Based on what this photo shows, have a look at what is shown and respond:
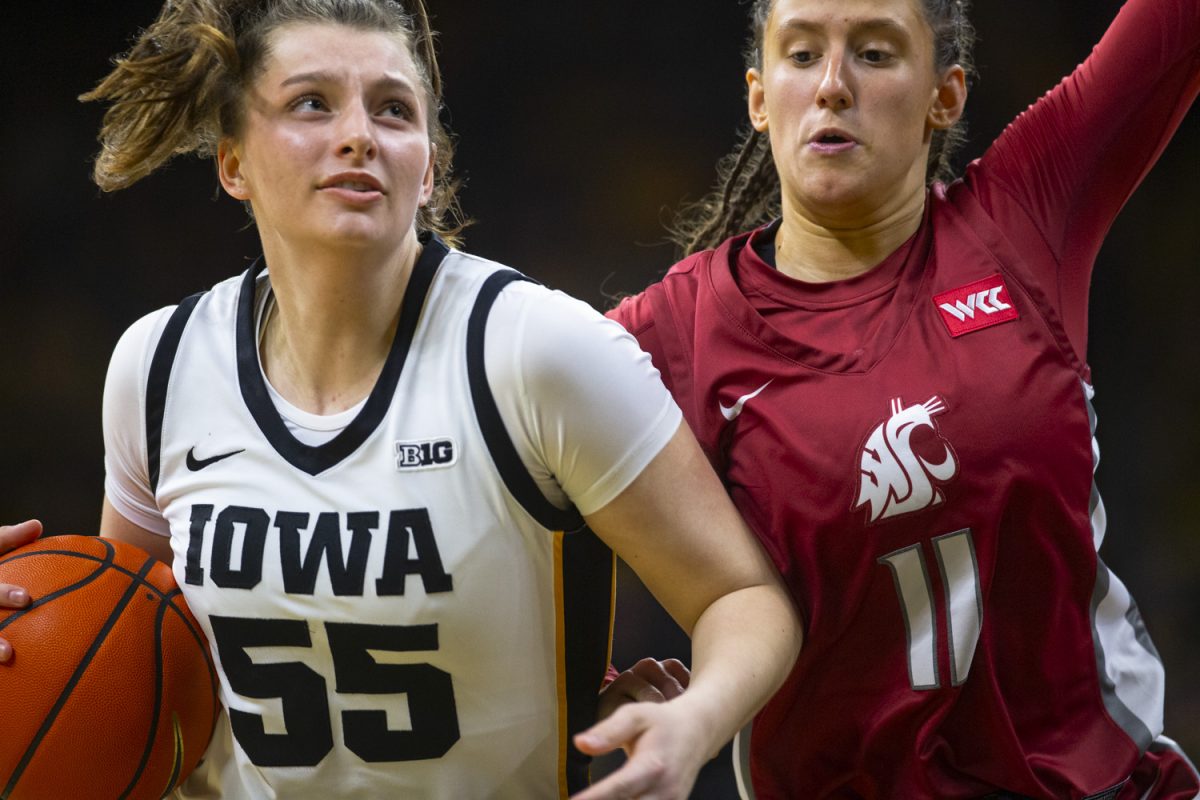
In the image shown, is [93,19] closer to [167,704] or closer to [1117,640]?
[167,704]

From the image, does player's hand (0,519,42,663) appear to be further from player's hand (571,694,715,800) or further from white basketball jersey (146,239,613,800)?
player's hand (571,694,715,800)

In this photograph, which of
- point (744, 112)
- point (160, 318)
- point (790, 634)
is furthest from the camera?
point (744, 112)

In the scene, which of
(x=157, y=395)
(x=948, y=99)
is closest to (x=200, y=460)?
(x=157, y=395)

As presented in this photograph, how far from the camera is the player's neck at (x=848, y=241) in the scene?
1976mm

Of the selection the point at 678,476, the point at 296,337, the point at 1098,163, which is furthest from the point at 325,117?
the point at 1098,163

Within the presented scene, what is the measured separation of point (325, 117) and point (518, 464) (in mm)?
549

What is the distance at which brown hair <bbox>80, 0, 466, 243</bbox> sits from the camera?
1.89 metres

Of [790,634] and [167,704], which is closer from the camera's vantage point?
[790,634]

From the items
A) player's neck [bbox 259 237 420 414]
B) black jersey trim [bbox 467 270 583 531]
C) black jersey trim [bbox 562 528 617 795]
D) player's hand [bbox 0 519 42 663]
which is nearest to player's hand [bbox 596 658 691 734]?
black jersey trim [bbox 562 528 617 795]

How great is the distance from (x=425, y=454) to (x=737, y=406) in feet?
1.45

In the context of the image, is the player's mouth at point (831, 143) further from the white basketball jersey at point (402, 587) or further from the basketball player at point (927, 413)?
the white basketball jersey at point (402, 587)

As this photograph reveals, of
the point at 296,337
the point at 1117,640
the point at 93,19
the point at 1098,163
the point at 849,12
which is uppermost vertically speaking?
the point at 93,19

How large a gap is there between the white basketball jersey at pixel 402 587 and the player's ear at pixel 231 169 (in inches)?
11.5

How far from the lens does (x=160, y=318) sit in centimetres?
199
